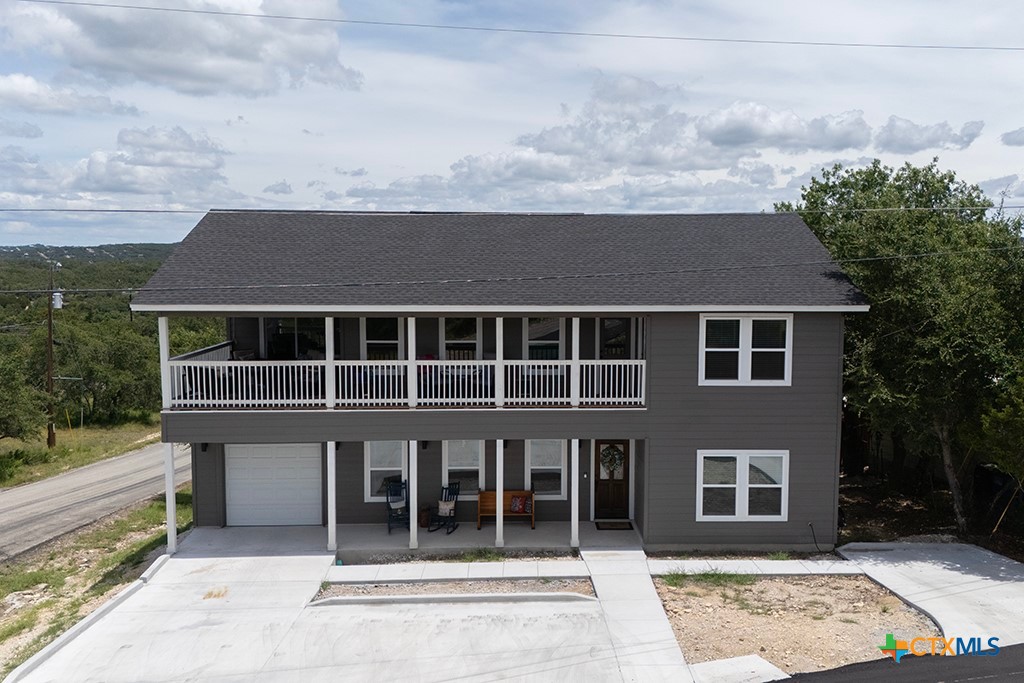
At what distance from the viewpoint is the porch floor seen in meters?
15.4

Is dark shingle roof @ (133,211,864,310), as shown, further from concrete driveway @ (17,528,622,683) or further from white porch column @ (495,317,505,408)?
concrete driveway @ (17,528,622,683)

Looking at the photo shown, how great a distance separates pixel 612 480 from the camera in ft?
56.4

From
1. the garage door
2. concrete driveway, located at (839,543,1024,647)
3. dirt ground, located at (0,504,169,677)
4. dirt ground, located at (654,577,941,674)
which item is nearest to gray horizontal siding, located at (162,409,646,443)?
the garage door

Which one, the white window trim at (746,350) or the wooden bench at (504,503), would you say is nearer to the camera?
the white window trim at (746,350)

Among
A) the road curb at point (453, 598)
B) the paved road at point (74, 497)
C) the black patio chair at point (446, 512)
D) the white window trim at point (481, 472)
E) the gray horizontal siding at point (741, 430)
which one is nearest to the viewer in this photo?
the road curb at point (453, 598)

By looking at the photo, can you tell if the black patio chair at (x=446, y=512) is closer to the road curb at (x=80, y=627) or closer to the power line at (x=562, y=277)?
the power line at (x=562, y=277)

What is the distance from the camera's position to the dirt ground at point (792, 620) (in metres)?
10.8

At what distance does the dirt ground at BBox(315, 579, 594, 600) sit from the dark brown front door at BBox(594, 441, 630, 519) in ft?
11.6

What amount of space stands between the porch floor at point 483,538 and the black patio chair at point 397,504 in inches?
7.4

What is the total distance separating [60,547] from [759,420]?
51.3 ft

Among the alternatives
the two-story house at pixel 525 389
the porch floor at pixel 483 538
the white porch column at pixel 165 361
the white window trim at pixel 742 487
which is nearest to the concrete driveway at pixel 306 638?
the porch floor at pixel 483 538

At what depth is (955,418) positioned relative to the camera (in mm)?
15242

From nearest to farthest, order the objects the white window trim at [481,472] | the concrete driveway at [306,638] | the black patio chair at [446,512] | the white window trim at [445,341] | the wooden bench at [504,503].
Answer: the concrete driveway at [306,638]
the black patio chair at [446,512]
the wooden bench at [504,503]
the white window trim at [481,472]
the white window trim at [445,341]

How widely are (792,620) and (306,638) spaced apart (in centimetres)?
740
